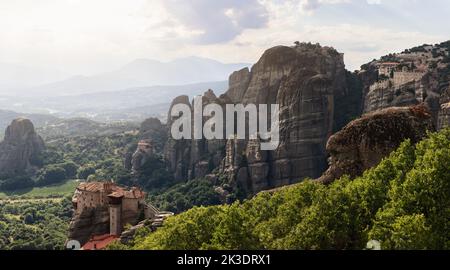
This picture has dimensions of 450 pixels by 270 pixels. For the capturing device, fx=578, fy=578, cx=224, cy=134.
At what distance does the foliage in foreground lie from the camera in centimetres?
2519

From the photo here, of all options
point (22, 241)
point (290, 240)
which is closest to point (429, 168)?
point (290, 240)

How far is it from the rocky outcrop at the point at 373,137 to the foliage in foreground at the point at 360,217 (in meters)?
6.28

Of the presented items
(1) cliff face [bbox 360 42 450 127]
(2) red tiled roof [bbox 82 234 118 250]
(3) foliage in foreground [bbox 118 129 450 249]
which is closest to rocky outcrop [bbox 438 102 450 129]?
(1) cliff face [bbox 360 42 450 127]

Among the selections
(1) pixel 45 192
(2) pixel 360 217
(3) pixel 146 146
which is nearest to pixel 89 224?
(2) pixel 360 217

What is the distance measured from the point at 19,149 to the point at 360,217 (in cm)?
17032

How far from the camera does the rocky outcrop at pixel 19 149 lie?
17975 cm

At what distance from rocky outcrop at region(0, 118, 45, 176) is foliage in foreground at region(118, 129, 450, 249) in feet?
510

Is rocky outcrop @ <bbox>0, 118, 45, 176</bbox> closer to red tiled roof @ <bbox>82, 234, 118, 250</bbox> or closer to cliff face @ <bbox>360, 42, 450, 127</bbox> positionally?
cliff face @ <bbox>360, 42, 450, 127</bbox>

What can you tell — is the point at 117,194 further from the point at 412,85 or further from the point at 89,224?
the point at 412,85

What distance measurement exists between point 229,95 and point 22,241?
5500 centimetres

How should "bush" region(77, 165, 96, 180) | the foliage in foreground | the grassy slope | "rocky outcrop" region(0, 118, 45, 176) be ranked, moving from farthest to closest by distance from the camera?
"rocky outcrop" region(0, 118, 45, 176)
"bush" region(77, 165, 96, 180)
the grassy slope
the foliage in foreground

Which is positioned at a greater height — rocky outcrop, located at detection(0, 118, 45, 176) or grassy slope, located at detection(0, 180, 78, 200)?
rocky outcrop, located at detection(0, 118, 45, 176)

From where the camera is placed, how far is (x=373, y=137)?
1640 inches
